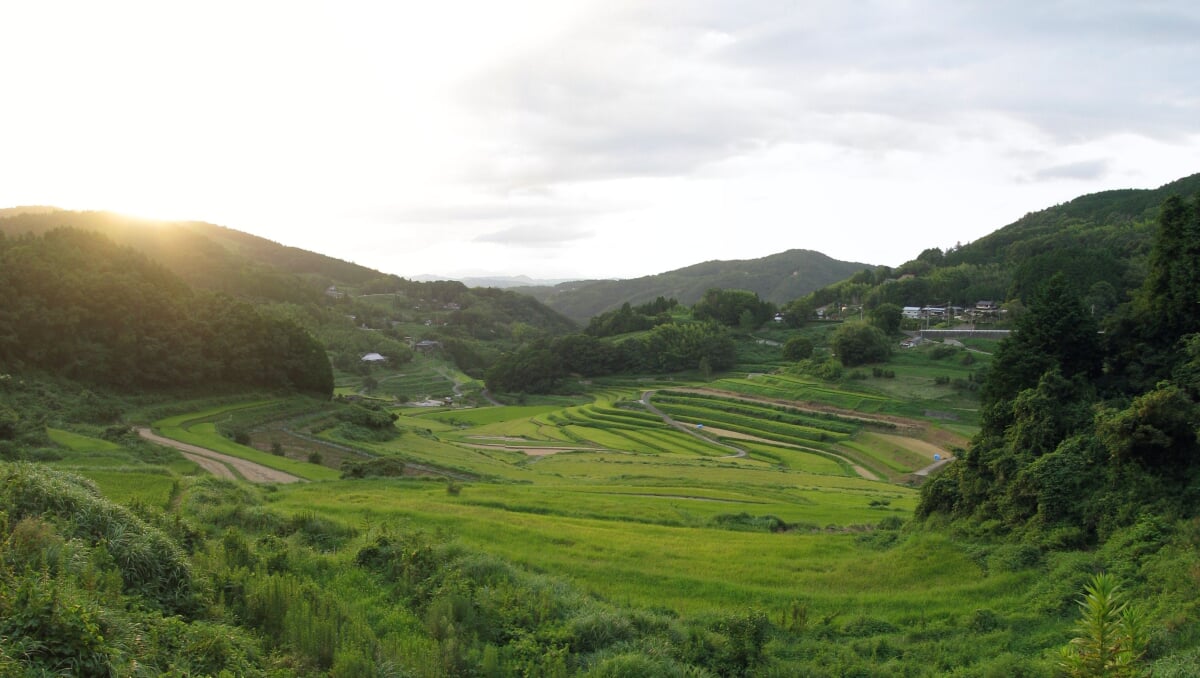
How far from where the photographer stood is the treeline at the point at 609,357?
96312 millimetres

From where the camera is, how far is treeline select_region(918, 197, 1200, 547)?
12.1 m

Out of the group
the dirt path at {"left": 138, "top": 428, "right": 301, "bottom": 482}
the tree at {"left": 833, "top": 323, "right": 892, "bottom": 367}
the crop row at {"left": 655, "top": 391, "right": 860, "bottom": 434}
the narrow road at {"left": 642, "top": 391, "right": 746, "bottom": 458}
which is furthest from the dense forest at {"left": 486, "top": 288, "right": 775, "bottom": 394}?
the dirt path at {"left": 138, "top": 428, "right": 301, "bottom": 482}

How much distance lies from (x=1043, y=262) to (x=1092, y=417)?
9299 cm

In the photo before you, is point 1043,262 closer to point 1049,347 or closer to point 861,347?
point 861,347

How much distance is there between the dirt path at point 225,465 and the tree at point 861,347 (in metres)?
66.1

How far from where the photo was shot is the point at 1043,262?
9138 centimetres

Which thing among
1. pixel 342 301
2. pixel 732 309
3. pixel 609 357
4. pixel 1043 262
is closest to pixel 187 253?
pixel 342 301

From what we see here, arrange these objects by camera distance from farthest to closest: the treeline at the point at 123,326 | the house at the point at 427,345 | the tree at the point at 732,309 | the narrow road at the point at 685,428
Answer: the house at the point at 427,345 < the tree at the point at 732,309 < the narrow road at the point at 685,428 < the treeline at the point at 123,326

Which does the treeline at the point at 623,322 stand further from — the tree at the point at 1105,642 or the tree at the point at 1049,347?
the tree at the point at 1105,642

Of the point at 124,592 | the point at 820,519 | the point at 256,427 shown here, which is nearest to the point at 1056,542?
the point at 820,519

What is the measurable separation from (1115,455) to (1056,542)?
210cm

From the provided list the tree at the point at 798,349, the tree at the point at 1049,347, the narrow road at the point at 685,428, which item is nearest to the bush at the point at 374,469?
the tree at the point at 1049,347

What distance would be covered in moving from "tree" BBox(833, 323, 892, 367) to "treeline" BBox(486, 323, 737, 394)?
67.3ft

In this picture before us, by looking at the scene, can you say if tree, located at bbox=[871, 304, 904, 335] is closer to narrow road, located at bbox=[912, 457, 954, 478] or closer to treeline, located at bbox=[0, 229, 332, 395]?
narrow road, located at bbox=[912, 457, 954, 478]
